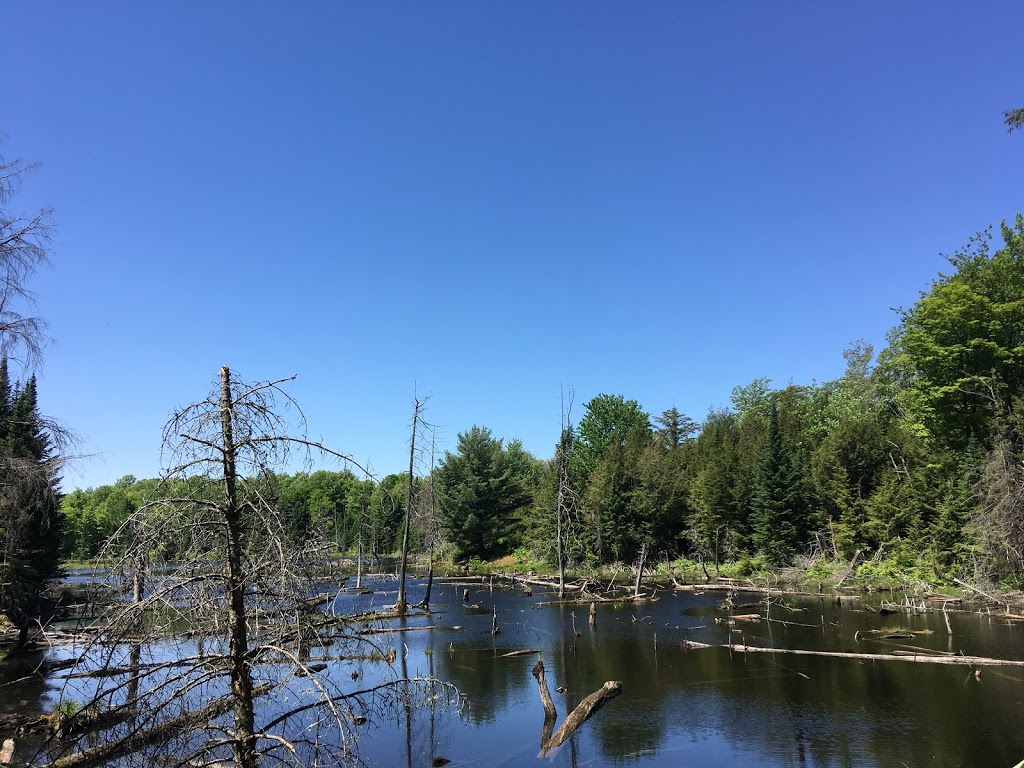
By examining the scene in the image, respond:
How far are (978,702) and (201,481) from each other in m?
20.0

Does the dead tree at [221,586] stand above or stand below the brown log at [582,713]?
above

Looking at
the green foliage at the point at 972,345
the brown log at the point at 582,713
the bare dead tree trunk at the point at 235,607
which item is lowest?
the brown log at the point at 582,713

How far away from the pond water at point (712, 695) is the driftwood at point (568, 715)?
0.22 metres

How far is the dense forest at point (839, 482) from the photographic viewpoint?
3534 centimetres

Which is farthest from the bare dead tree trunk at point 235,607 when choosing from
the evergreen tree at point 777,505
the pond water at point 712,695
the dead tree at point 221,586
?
the evergreen tree at point 777,505

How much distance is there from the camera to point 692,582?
46281 mm

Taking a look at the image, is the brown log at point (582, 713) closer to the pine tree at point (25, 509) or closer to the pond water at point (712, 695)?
the pond water at point (712, 695)

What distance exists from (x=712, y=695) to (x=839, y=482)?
33.7m

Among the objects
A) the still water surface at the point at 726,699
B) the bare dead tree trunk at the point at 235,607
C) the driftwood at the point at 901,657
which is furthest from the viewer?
the driftwood at the point at 901,657

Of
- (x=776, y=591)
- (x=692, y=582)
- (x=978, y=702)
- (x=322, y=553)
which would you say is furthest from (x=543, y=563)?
(x=322, y=553)

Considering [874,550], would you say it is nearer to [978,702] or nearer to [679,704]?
[978,702]

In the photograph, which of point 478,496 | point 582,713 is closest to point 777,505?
point 478,496

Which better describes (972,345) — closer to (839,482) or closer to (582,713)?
(839,482)

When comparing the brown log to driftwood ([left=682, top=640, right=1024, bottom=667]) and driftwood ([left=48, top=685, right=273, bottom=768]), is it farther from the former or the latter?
driftwood ([left=48, top=685, right=273, bottom=768])
